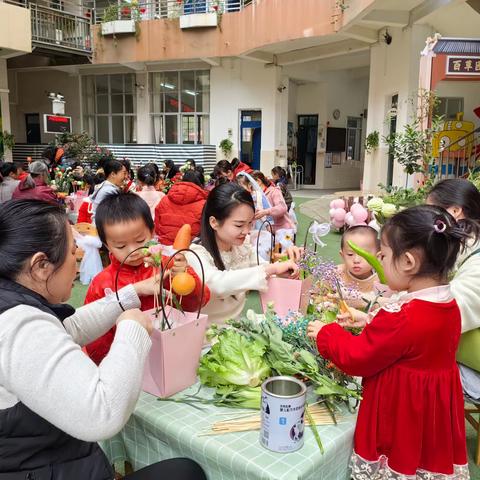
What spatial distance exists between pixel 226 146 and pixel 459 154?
7319 mm

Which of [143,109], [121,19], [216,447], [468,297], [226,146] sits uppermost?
[121,19]

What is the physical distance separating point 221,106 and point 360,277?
13331 mm

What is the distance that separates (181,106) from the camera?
50.8ft

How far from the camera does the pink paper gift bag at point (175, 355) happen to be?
1216 mm

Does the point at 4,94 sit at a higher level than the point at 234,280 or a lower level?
higher

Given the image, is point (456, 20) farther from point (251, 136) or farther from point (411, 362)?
point (411, 362)

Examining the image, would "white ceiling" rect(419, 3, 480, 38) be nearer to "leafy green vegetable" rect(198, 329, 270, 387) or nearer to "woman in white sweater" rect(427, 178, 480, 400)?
"woman in white sweater" rect(427, 178, 480, 400)

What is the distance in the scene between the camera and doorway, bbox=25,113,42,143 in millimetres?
17234

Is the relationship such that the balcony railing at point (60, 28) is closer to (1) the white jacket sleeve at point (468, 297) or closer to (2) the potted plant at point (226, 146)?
(2) the potted plant at point (226, 146)

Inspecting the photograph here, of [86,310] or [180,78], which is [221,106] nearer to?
[180,78]

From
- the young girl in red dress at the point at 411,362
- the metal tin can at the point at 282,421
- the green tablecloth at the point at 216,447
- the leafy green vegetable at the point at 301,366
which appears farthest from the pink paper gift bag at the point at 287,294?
the metal tin can at the point at 282,421

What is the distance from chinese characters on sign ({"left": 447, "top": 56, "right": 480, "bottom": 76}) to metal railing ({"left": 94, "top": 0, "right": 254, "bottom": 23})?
8.20 meters

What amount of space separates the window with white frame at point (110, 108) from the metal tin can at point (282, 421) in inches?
633

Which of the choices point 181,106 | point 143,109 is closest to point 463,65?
point 181,106
